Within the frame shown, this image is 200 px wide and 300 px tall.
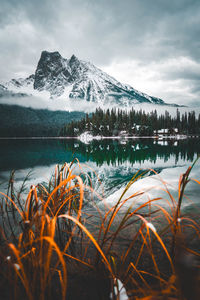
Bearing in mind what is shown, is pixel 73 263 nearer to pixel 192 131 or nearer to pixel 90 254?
pixel 90 254

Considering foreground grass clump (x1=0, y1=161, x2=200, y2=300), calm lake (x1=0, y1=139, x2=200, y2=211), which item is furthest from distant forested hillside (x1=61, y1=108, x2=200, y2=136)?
foreground grass clump (x1=0, y1=161, x2=200, y2=300)

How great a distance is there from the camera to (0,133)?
14638cm

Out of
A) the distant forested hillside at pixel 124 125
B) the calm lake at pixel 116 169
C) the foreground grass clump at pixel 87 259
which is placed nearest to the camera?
the foreground grass clump at pixel 87 259

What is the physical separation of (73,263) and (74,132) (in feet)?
397

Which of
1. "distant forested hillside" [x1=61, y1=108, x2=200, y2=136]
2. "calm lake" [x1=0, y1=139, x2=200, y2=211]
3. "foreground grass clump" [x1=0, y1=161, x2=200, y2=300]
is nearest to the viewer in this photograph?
"foreground grass clump" [x1=0, y1=161, x2=200, y2=300]

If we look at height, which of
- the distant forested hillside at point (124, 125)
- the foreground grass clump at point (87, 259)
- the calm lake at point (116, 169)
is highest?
the distant forested hillside at point (124, 125)

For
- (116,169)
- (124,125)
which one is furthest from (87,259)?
(124,125)

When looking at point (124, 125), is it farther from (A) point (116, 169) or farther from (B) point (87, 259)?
(B) point (87, 259)

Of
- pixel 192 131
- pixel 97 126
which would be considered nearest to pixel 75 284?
pixel 97 126

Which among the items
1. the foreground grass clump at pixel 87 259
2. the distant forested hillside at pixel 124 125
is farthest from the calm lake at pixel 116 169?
the distant forested hillside at pixel 124 125

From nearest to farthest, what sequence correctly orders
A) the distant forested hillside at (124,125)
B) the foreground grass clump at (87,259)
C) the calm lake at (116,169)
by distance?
1. the foreground grass clump at (87,259)
2. the calm lake at (116,169)
3. the distant forested hillside at (124,125)

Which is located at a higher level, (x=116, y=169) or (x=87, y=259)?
(x=87, y=259)

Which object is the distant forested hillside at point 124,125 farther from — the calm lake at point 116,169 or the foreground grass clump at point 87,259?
the foreground grass clump at point 87,259

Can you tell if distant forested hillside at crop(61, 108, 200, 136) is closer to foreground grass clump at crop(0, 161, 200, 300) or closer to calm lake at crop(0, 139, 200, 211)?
calm lake at crop(0, 139, 200, 211)
